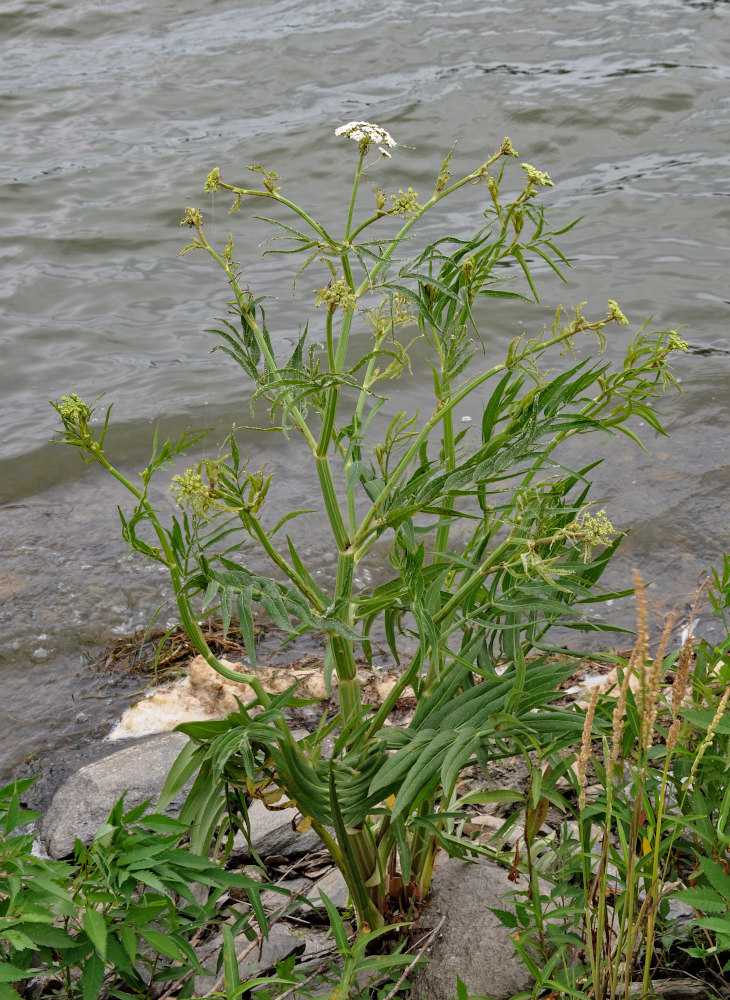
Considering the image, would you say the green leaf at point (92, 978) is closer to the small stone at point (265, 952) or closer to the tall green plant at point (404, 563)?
the tall green plant at point (404, 563)

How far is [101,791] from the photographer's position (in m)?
2.80

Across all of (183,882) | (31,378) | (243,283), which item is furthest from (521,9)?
(183,882)

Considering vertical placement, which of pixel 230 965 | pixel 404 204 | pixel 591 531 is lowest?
pixel 230 965

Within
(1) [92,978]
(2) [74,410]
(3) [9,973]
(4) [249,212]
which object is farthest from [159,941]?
(4) [249,212]

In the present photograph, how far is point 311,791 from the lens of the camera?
169 centimetres

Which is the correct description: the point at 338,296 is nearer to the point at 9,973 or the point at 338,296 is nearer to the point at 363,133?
the point at 363,133

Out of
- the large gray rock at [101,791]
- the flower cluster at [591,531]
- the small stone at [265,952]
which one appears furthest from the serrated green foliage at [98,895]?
the large gray rock at [101,791]

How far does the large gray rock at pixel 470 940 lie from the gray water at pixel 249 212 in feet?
6.42

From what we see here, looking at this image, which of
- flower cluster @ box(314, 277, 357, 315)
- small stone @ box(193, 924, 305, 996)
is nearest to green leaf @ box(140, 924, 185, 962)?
small stone @ box(193, 924, 305, 996)

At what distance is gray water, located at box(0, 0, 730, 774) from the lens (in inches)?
181

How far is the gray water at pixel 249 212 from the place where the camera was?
4.61 metres

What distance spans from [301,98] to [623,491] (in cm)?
645

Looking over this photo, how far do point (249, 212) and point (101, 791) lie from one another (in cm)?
615

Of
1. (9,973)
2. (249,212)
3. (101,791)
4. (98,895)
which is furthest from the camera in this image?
(249,212)
